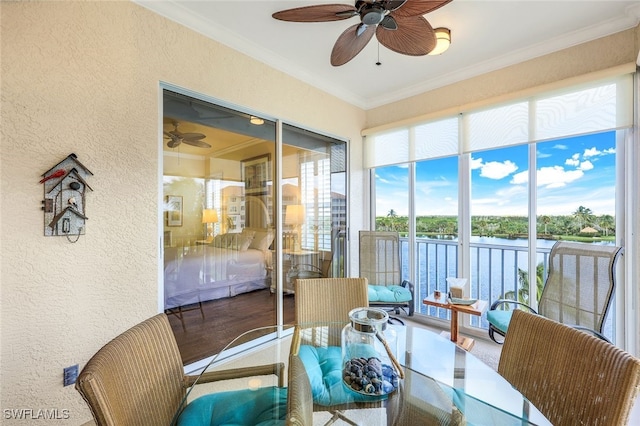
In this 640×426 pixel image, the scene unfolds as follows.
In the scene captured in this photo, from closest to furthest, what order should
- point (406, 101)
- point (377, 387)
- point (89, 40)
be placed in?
1. point (377, 387)
2. point (89, 40)
3. point (406, 101)

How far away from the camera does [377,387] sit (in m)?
1.23

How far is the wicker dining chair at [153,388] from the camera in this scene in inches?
32.0

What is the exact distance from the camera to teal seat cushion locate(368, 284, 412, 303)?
9.81 ft

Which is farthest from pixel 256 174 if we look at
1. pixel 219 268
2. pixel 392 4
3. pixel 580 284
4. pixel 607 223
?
pixel 607 223

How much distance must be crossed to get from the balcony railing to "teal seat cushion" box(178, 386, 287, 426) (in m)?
2.66

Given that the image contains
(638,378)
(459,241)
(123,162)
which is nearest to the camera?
(638,378)

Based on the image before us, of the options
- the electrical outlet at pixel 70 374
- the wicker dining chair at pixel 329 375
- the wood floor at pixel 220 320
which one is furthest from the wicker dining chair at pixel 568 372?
the electrical outlet at pixel 70 374

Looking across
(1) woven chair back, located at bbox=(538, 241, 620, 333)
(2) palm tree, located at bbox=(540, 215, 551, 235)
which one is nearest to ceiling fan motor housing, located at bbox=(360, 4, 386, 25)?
(1) woven chair back, located at bbox=(538, 241, 620, 333)

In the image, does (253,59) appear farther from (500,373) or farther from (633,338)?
(633,338)

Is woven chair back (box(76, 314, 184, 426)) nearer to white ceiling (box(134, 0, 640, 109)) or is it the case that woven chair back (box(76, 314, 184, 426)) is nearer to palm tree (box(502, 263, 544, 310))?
white ceiling (box(134, 0, 640, 109))

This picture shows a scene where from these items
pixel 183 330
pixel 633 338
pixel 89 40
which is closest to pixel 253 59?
pixel 89 40

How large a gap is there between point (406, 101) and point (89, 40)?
3229 millimetres

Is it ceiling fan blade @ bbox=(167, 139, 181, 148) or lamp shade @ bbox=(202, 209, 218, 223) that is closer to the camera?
ceiling fan blade @ bbox=(167, 139, 181, 148)

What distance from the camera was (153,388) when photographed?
3.59ft
